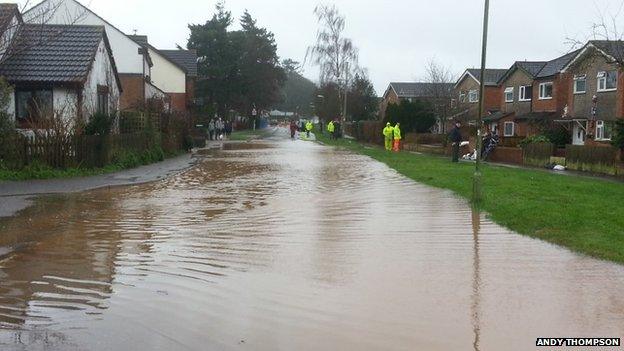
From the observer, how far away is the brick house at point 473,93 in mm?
56531

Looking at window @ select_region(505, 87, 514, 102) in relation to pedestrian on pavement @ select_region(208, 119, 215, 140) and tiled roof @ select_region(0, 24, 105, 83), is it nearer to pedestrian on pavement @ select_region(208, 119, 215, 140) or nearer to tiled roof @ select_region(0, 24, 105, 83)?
pedestrian on pavement @ select_region(208, 119, 215, 140)

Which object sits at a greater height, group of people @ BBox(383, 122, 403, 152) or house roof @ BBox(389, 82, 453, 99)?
house roof @ BBox(389, 82, 453, 99)

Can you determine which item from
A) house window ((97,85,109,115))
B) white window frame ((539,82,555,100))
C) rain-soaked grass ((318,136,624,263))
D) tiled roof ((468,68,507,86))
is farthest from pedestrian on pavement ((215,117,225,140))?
rain-soaked grass ((318,136,624,263))

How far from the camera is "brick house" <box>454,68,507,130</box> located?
185 ft

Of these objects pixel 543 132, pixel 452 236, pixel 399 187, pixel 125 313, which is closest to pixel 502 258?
pixel 452 236

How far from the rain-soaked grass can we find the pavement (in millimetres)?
8010

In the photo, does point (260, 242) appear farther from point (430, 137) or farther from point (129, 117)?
point (430, 137)

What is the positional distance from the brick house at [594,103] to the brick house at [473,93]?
12935 millimetres

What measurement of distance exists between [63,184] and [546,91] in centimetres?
3781

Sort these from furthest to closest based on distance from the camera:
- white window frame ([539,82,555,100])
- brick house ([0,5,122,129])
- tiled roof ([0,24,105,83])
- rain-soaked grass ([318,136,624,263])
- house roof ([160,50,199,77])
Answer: house roof ([160,50,199,77]) → white window frame ([539,82,555,100]) → tiled roof ([0,24,105,83]) → brick house ([0,5,122,129]) → rain-soaked grass ([318,136,624,263])

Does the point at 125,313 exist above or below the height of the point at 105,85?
below

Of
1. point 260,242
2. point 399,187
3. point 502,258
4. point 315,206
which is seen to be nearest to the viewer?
point 502,258

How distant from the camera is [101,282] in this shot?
7473mm

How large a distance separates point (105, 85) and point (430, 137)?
74.7ft
